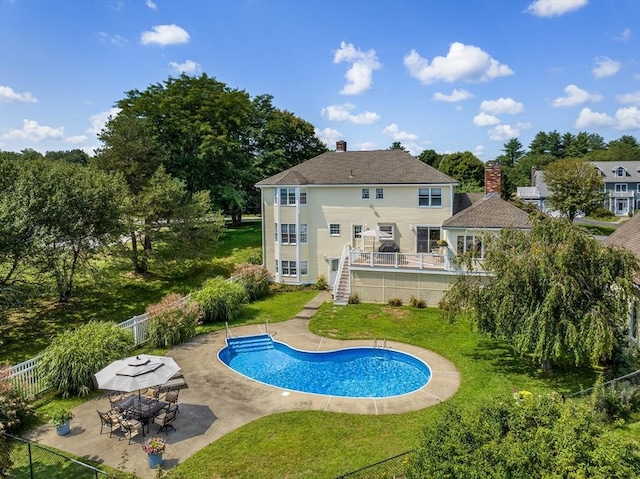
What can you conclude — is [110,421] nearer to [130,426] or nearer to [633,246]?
[130,426]

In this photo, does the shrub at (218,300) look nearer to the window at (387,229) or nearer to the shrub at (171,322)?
the shrub at (171,322)

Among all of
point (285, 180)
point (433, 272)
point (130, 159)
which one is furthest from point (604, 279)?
point (130, 159)

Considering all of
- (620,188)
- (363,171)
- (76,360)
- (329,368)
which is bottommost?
(329,368)

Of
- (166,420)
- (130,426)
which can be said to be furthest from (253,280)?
(130,426)

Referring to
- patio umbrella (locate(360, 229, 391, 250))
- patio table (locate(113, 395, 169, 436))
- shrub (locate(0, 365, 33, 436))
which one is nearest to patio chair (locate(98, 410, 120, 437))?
patio table (locate(113, 395, 169, 436))

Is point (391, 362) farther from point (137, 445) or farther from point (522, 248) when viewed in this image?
point (137, 445)

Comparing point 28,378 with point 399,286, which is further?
point 399,286

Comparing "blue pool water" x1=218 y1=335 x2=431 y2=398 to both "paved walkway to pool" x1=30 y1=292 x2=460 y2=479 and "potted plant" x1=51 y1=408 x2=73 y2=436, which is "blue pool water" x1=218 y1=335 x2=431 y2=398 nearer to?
"paved walkway to pool" x1=30 y1=292 x2=460 y2=479

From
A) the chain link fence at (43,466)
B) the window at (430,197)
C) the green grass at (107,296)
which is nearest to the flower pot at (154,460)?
the chain link fence at (43,466)
